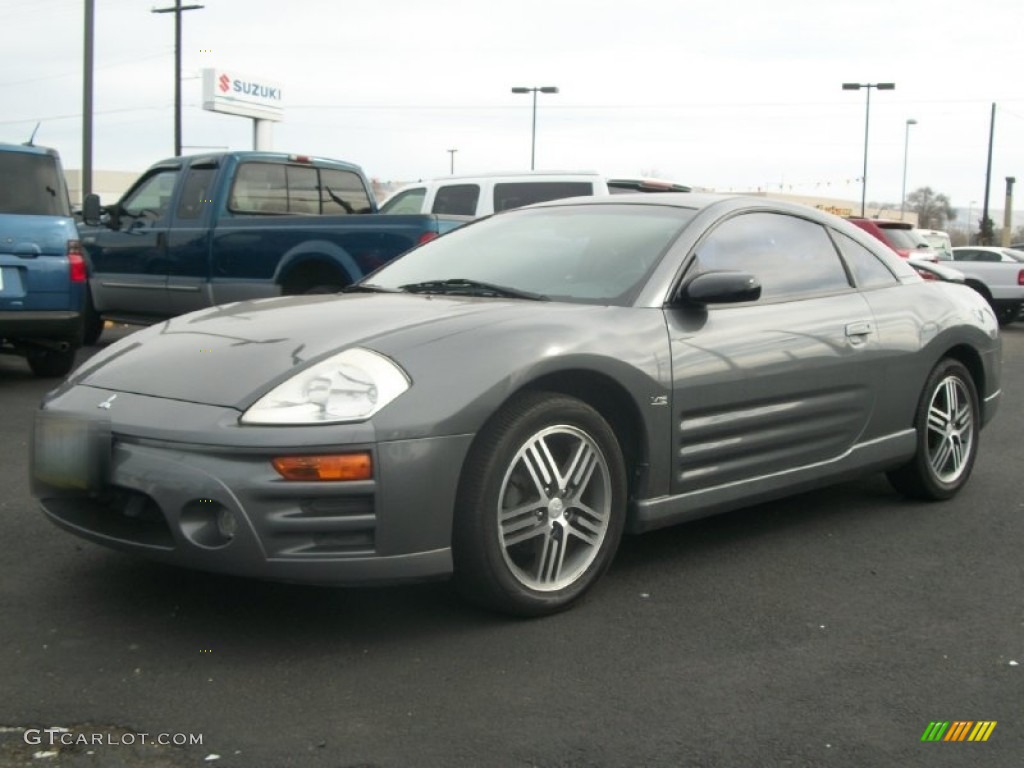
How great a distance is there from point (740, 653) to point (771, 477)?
1.16m

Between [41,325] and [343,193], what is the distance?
3.40m

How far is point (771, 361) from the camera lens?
437 centimetres

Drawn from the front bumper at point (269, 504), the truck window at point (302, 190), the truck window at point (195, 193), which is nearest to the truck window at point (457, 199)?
the truck window at point (302, 190)

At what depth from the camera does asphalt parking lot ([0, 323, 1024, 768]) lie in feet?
9.13

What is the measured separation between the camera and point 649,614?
3742mm

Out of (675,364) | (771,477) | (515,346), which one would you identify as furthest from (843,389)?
(515,346)

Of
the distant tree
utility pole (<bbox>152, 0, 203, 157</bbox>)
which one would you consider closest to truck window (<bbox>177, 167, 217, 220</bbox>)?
utility pole (<bbox>152, 0, 203, 157</bbox>)

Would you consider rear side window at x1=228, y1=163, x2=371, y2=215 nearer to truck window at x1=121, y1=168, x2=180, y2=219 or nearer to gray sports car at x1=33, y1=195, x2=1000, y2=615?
truck window at x1=121, y1=168, x2=180, y2=219

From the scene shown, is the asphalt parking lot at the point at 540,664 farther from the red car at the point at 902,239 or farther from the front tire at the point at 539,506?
the red car at the point at 902,239

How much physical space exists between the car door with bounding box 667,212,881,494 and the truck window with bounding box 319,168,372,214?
6.57m

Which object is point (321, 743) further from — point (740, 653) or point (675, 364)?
point (675, 364)

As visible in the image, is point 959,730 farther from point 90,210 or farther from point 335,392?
point 90,210

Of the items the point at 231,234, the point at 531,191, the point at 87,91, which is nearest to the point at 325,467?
the point at 231,234

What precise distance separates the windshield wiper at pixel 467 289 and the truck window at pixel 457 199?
737 cm
